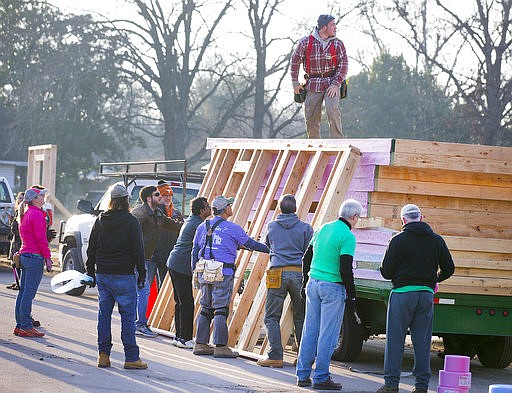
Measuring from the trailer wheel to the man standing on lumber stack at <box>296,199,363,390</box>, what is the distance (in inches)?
128

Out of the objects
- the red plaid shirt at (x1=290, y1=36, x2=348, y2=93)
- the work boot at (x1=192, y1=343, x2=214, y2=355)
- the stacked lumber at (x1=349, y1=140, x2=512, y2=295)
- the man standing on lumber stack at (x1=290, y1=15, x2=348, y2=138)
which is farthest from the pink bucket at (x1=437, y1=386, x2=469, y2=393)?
the red plaid shirt at (x1=290, y1=36, x2=348, y2=93)

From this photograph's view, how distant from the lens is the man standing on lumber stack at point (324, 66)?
50.3 ft

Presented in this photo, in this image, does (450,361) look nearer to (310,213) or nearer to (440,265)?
(440,265)

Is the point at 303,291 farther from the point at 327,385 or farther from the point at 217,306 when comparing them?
the point at 217,306

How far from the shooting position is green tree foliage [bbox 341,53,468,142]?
44.1 metres

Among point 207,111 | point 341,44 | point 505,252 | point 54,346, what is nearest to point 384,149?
point 505,252

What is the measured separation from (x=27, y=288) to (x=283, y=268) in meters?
3.35

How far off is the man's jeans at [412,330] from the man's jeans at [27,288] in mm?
4900

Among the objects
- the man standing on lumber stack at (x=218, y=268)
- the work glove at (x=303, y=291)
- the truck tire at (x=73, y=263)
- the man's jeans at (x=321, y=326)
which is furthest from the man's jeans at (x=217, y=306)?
the truck tire at (x=73, y=263)

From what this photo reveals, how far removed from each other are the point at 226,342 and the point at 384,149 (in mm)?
2898

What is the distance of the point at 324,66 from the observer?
50.7 ft

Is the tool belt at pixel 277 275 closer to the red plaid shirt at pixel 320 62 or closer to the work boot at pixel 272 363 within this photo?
the work boot at pixel 272 363

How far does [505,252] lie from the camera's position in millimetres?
13000

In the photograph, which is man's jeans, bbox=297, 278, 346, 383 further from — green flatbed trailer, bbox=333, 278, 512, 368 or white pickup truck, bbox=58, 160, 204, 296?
white pickup truck, bbox=58, 160, 204, 296
